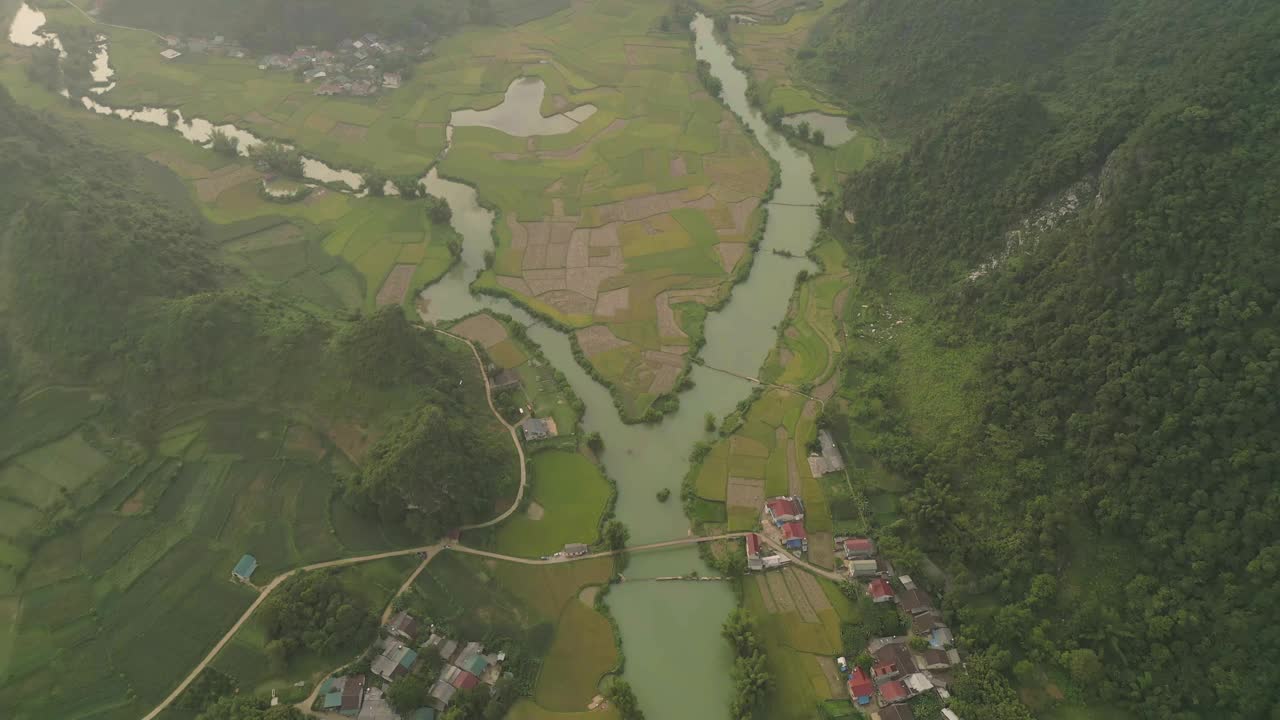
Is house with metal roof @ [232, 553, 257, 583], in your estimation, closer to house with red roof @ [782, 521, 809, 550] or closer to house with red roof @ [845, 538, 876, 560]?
house with red roof @ [782, 521, 809, 550]

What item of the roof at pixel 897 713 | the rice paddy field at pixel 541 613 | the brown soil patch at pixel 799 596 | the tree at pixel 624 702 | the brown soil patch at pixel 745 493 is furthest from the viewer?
the brown soil patch at pixel 745 493

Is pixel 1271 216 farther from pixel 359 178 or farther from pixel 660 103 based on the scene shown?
pixel 359 178

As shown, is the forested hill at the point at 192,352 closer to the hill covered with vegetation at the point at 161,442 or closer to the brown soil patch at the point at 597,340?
the hill covered with vegetation at the point at 161,442

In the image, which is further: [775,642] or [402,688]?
[775,642]

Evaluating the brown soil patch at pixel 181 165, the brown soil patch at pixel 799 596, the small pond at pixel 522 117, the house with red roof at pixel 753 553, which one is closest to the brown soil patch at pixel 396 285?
the small pond at pixel 522 117

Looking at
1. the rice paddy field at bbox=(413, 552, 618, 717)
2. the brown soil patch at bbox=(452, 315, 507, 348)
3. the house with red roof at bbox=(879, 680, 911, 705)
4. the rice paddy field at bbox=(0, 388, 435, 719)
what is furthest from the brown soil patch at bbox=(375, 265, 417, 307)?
the house with red roof at bbox=(879, 680, 911, 705)

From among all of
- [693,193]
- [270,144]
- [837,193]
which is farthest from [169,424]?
[837,193]

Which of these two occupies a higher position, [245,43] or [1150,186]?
[1150,186]
